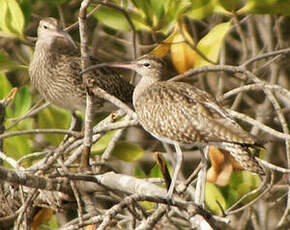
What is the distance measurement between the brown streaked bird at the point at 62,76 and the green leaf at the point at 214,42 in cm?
116

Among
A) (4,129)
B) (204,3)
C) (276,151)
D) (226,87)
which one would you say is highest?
(204,3)

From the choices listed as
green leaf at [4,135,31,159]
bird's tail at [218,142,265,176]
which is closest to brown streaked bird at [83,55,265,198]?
bird's tail at [218,142,265,176]

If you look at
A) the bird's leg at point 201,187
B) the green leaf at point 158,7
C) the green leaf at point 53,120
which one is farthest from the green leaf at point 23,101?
the bird's leg at point 201,187

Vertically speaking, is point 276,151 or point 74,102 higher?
point 74,102

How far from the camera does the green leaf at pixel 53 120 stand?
18.5ft

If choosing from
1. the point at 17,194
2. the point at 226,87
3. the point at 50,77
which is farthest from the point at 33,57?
the point at 226,87

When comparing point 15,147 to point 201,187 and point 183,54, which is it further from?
point 201,187

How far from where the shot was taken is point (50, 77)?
616cm

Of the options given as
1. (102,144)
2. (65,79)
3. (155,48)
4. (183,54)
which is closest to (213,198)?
(102,144)

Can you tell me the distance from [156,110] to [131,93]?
116 centimetres

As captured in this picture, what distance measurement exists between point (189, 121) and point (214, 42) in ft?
1.83

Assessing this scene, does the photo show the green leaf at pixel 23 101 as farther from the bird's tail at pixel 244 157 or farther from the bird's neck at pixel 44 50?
the bird's tail at pixel 244 157

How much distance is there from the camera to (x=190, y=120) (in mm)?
4688

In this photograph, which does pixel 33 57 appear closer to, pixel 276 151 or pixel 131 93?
pixel 131 93
